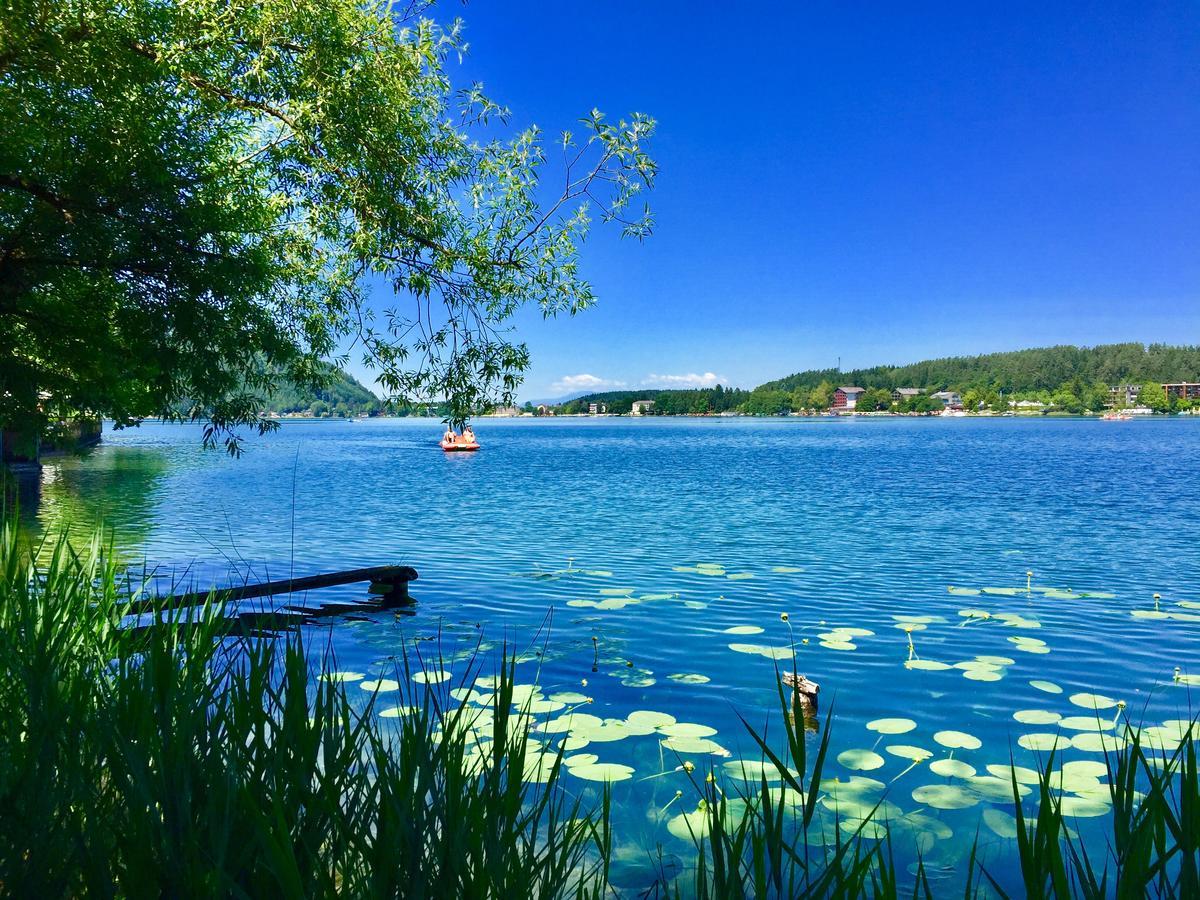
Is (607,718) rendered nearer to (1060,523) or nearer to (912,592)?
(912,592)

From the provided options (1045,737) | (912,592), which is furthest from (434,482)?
(1045,737)

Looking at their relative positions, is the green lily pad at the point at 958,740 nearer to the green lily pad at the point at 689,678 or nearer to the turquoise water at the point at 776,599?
the turquoise water at the point at 776,599

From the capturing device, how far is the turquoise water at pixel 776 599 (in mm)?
7117

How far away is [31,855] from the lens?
2393 mm

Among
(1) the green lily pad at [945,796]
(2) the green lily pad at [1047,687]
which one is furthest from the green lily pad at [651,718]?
(2) the green lily pad at [1047,687]

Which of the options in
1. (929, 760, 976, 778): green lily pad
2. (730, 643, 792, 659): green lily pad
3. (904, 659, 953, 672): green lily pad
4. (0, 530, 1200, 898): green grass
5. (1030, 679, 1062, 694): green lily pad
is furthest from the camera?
(730, 643, 792, 659): green lily pad

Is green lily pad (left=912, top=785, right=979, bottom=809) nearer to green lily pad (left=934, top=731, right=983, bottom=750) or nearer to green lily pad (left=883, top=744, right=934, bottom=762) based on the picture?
green lily pad (left=883, top=744, right=934, bottom=762)

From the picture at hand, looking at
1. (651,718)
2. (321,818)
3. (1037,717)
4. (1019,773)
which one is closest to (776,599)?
(1037,717)

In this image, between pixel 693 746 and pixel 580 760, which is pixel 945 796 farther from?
pixel 580 760

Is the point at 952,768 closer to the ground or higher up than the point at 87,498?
closer to the ground

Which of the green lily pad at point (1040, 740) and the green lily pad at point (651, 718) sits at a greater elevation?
the green lily pad at point (651, 718)

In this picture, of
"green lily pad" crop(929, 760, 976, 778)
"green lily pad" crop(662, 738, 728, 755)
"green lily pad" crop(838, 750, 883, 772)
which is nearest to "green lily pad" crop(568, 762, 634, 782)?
"green lily pad" crop(662, 738, 728, 755)

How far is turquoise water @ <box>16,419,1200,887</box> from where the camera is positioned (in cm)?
712

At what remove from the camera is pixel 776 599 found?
13719mm
